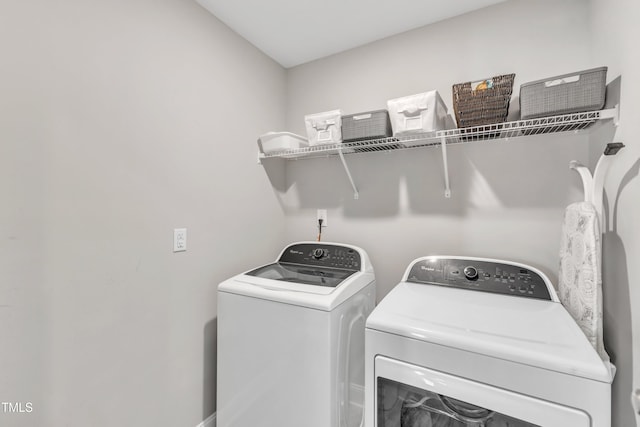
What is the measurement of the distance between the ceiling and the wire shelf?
2.59 ft

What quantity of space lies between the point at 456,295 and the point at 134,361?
1554 mm

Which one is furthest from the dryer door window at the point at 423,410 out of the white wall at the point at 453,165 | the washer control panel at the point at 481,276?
the white wall at the point at 453,165

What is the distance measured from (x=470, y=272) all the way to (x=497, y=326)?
19.1 inches

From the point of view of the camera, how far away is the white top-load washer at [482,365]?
0.77 meters

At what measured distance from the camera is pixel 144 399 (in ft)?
4.40

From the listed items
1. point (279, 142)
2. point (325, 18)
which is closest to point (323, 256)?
point (279, 142)

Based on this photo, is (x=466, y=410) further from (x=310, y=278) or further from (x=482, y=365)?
(x=310, y=278)

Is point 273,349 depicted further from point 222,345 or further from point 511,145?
point 511,145

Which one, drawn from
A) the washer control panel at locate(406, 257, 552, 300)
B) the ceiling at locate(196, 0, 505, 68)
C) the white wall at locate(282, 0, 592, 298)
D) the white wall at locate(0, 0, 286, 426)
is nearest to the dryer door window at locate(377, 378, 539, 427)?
the washer control panel at locate(406, 257, 552, 300)

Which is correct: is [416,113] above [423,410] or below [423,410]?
above

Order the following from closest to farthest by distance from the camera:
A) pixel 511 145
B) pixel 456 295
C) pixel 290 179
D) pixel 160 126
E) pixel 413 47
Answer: pixel 456 295, pixel 160 126, pixel 511 145, pixel 413 47, pixel 290 179

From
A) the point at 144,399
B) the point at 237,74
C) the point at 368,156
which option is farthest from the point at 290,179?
the point at 144,399

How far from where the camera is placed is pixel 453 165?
1.70 metres

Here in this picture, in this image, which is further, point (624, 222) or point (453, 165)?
point (453, 165)
